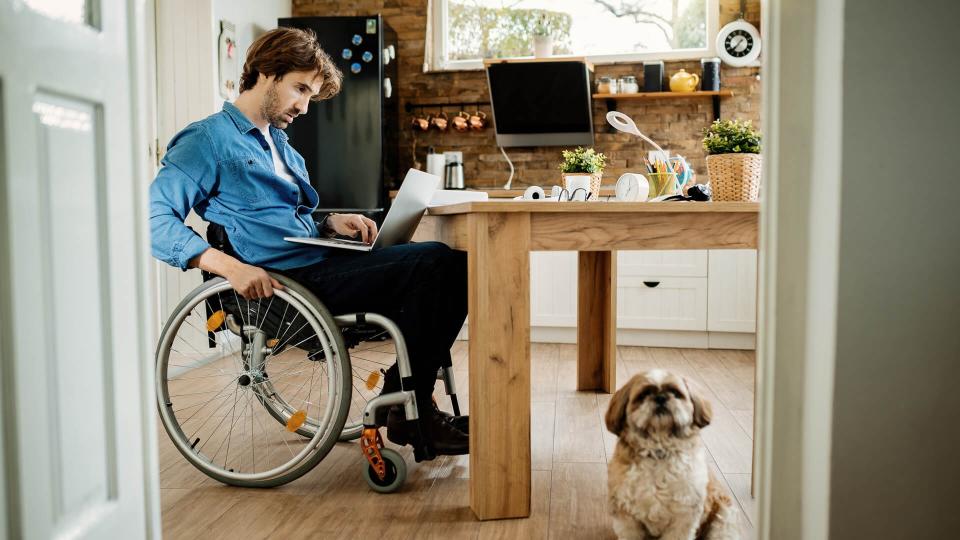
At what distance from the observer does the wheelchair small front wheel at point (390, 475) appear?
2.01 meters

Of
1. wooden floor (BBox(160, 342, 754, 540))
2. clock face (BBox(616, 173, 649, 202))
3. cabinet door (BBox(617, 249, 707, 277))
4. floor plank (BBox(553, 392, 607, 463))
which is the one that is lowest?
wooden floor (BBox(160, 342, 754, 540))

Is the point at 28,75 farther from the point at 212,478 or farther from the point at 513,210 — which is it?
the point at 212,478

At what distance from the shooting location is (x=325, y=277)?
2.03 metres

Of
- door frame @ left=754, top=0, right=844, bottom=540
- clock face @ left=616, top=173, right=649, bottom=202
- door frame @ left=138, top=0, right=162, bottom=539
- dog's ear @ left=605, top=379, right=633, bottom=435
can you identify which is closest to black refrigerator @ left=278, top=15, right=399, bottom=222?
clock face @ left=616, top=173, right=649, bottom=202

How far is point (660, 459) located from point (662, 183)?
88 centimetres

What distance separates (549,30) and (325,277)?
11.1ft

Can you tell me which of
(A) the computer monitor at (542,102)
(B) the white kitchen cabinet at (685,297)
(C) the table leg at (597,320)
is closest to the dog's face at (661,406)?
(C) the table leg at (597,320)

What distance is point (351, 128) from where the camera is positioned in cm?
447

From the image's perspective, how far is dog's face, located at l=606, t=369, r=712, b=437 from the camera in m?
1.52

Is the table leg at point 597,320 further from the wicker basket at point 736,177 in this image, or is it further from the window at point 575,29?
the window at point 575,29

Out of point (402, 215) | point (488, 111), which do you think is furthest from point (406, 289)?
point (488, 111)

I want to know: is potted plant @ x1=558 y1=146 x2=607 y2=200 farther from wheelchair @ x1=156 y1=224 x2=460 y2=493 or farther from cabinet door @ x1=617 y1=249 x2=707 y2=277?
cabinet door @ x1=617 y1=249 x2=707 y2=277

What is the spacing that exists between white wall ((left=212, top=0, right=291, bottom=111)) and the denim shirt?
6.48ft

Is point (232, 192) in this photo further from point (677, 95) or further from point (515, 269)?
point (677, 95)
